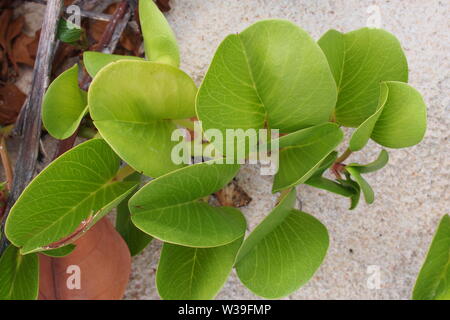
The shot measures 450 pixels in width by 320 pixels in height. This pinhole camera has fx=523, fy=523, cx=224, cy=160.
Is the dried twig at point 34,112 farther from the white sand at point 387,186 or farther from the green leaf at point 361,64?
the green leaf at point 361,64

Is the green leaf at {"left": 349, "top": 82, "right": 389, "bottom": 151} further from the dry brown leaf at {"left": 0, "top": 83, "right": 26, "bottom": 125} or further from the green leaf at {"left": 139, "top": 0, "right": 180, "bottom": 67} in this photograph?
the dry brown leaf at {"left": 0, "top": 83, "right": 26, "bottom": 125}

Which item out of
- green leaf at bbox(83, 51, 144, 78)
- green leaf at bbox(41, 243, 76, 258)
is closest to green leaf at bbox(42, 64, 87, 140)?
green leaf at bbox(83, 51, 144, 78)

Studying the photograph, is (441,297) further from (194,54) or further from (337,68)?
(194,54)

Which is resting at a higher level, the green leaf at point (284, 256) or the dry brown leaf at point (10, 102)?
the dry brown leaf at point (10, 102)

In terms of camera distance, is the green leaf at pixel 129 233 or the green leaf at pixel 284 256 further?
the green leaf at pixel 129 233

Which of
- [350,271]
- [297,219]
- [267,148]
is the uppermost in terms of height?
[267,148]

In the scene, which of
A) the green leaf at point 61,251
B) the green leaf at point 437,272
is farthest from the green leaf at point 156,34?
the green leaf at point 437,272

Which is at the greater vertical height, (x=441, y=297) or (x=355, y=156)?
(x=355, y=156)

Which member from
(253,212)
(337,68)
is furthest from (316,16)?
(253,212)

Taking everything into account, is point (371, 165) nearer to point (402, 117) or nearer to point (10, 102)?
point (402, 117)
